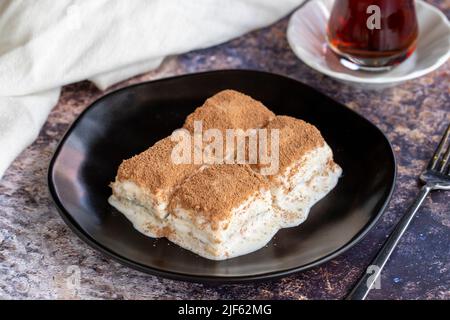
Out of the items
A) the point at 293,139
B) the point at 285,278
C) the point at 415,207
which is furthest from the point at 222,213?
the point at 415,207

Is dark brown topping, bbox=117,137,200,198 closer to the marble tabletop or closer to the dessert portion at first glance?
the dessert portion

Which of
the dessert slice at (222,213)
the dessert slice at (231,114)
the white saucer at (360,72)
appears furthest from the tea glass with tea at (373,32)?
the dessert slice at (222,213)

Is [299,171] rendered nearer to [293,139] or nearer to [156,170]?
[293,139]

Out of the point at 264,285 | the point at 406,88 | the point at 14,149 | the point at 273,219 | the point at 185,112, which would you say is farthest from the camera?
the point at 406,88

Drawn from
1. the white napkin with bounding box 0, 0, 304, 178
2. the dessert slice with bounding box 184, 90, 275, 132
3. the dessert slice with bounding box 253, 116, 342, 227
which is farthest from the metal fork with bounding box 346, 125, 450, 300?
the white napkin with bounding box 0, 0, 304, 178

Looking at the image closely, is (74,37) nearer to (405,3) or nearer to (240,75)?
(240,75)

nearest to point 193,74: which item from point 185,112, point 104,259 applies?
point 185,112

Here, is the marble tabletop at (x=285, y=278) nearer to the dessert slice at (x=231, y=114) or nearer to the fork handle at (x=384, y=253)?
the fork handle at (x=384, y=253)
